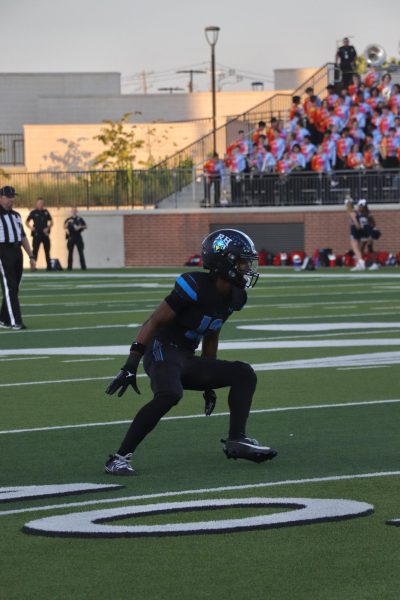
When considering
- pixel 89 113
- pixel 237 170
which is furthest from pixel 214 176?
pixel 89 113

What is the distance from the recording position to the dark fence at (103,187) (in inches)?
1704

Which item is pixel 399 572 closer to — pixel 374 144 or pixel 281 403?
pixel 281 403

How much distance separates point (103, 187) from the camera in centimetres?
4403

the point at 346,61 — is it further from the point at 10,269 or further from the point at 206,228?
the point at 10,269

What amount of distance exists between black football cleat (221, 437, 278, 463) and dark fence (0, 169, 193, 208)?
34.3 m

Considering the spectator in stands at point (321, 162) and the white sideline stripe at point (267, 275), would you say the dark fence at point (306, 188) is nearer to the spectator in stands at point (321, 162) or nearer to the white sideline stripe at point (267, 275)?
the spectator in stands at point (321, 162)

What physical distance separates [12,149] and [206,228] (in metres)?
22.4

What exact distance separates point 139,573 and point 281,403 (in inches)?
226

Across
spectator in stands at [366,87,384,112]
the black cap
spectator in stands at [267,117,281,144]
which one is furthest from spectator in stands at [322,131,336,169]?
the black cap

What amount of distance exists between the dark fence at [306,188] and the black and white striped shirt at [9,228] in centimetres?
2004

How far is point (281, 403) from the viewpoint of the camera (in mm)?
11578

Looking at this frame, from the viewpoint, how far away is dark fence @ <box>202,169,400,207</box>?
3819cm

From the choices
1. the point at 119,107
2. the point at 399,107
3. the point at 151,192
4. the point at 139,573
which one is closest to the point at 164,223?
the point at 151,192

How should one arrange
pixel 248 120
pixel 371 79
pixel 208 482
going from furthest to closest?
1. pixel 248 120
2. pixel 371 79
3. pixel 208 482
